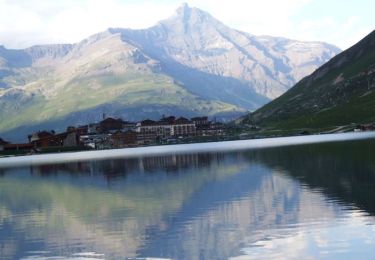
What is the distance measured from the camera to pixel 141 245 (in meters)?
40.1

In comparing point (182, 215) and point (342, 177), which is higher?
point (342, 177)

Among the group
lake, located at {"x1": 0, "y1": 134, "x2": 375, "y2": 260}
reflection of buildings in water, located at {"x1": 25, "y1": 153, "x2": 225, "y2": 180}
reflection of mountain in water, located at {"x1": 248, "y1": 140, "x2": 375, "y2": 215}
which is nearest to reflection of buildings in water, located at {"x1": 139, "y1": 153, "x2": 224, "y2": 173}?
reflection of buildings in water, located at {"x1": 25, "y1": 153, "x2": 225, "y2": 180}

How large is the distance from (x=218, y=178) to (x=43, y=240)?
147 ft

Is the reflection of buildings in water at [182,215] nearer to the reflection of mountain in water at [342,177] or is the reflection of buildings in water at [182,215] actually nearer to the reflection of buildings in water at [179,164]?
the reflection of mountain in water at [342,177]

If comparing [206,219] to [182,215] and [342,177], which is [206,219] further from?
[342,177]

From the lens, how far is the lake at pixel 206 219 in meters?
37.3

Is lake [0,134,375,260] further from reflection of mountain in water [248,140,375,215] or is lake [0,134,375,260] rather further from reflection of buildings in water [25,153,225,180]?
reflection of buildings in water [25,153,225,180]

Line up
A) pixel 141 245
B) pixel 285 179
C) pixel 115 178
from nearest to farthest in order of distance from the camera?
1. pixel 141 245
2. pixel 285 179
3. pixel 115 178

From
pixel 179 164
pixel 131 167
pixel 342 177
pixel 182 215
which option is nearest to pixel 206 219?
pixel 182 215

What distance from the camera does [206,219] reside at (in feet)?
160

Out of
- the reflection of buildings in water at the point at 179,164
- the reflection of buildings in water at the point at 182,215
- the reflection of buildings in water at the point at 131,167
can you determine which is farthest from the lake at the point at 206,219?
the reflection of buildings in water at the point at 179,164

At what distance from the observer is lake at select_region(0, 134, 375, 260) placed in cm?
3731

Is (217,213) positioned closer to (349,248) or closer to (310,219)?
(310,219)

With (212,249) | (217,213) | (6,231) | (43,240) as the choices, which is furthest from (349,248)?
(6,231)
